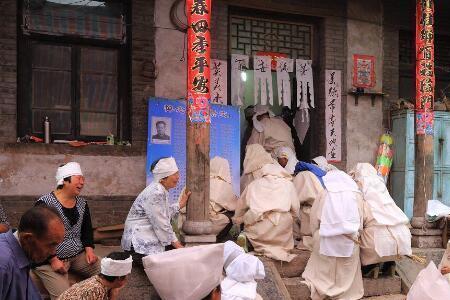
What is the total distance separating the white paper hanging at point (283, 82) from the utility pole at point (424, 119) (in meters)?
2.21

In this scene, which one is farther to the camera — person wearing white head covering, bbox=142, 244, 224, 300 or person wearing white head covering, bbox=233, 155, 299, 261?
person wearing white head covering, bbox=233, 155, 299, 261

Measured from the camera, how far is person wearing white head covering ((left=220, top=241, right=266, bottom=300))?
482cm

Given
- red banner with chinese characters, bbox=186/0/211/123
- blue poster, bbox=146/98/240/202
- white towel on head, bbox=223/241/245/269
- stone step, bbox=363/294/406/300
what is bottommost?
stone step, bbox=363/294/406/300

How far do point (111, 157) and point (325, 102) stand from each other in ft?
13.5

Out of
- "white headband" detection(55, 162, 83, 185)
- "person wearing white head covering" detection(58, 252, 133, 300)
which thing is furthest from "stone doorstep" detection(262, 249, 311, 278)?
"person wearing white head covering" detection(58, 252, 133, 300)

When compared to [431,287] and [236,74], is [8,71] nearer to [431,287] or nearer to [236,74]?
[236,74]

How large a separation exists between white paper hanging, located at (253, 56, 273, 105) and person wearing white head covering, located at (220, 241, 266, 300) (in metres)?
4.45

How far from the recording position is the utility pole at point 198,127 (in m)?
6.42

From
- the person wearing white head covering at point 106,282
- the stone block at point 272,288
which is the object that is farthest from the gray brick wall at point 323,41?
the person wearing white head covering at point 106,282

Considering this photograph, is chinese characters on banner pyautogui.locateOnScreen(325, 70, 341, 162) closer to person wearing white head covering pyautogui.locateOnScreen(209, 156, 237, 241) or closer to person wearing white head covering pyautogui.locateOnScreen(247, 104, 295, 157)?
person wearing white head covering pyautogui.locateOnScreen(247, 104, 295, 157)

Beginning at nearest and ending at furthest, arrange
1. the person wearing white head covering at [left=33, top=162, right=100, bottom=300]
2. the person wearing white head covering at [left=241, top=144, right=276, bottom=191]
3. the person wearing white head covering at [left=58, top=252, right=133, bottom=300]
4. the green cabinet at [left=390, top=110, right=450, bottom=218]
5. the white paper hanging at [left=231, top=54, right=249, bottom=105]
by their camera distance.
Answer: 1. the person wearing white head covering at [left=58, top=252, right=133, bottom=300]
2. the person wearing white head covering at [left=33, top=162, right=100, bottom=300]
3. the person wearing white head covering at [left=241, top=144, right=276, bottom=191]
4. the white paper hanging at [left=231, top=54, right=249, bottom=105]
5. the green cabinet at [left=390, top=110, right=450, bottom=218]

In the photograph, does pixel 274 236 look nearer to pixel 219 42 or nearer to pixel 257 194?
pixel 257 194

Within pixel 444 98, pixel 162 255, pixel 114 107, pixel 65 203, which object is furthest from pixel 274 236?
pixel 444 98

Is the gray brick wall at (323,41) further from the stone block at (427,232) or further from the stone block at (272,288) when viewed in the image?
the stone block at (272,288)
